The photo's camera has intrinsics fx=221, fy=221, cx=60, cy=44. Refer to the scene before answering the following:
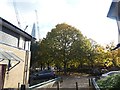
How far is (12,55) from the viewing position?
17.1m

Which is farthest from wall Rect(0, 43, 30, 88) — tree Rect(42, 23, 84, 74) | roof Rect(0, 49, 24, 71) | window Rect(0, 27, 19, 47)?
tree Rect(42, 23, 84, 74)

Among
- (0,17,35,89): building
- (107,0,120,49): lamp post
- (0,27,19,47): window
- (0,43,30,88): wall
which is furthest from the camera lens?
(0,43,30,88): wall

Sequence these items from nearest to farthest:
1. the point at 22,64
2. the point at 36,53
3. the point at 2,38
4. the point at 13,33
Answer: the point at 2,38
the point at 13,33
the point at 22,64
the point at 36,53

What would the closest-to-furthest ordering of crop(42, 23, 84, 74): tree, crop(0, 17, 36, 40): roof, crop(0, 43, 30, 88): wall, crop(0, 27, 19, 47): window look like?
1. crop(0, 17, 36, 40): roof
2. crop(0, 27, 19, 47): window
3. crop(0, 43, 30, 88): wall
4. crop(42, 23, 84, 74): tree

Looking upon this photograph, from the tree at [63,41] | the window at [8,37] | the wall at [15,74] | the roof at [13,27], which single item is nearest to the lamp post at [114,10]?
the roof at [13,27]

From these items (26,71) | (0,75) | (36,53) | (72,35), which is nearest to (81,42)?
(72,35)

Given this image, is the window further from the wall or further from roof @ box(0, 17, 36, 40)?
the wall

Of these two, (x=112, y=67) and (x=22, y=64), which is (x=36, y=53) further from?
(x=22, y=64)

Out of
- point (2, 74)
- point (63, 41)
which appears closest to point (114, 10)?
point (2, 74)

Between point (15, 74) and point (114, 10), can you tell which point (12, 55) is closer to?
point (15, 74)

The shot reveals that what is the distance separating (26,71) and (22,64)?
150cm

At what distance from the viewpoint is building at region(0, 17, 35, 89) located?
16359 millimetres

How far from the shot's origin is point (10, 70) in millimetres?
17609

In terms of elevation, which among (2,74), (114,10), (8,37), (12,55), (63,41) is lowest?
(2,74)
